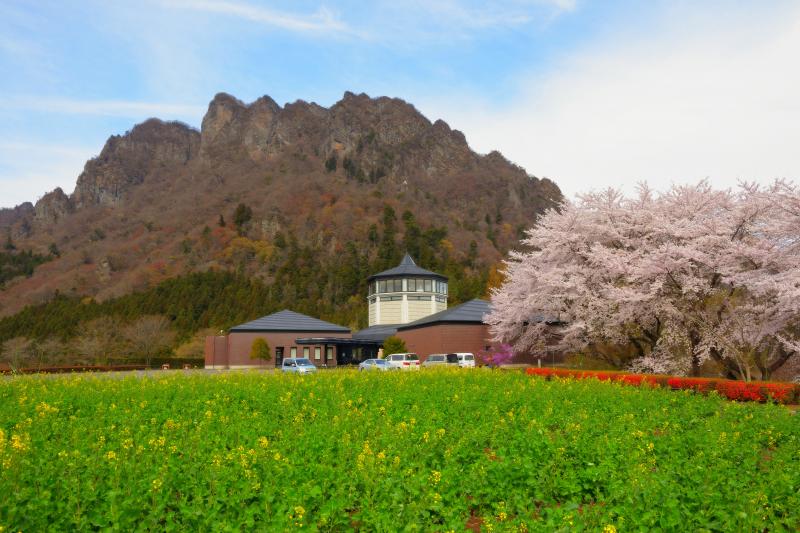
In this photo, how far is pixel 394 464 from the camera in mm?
7957

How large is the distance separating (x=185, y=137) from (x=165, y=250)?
315 ft

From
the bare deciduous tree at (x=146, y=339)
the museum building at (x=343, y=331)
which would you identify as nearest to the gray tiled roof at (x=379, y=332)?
the museum building at (x=343, y=331)

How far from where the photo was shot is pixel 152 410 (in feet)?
44.3

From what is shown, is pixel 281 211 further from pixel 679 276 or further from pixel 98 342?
pixel 679 276

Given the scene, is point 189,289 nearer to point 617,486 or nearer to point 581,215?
point 581,215

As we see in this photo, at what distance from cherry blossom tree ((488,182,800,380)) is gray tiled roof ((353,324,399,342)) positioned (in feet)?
80.2

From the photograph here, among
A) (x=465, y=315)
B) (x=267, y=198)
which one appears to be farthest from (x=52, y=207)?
(x=465, y=315)

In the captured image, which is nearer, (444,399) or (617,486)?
(617,486)

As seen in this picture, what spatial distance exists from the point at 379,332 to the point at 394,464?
2029 inches

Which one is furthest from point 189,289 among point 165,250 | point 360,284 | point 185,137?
point 185,137

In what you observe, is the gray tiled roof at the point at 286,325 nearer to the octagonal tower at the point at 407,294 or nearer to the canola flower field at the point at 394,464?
the octagonal tower at the point at 407,294

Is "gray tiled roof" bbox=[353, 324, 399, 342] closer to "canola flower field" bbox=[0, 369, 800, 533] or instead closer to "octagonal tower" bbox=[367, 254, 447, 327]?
"octagonal tower" bbox=[367, 254, 447, 327]

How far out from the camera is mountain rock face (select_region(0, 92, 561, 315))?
4237 inches

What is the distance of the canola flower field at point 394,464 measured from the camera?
607 cm
